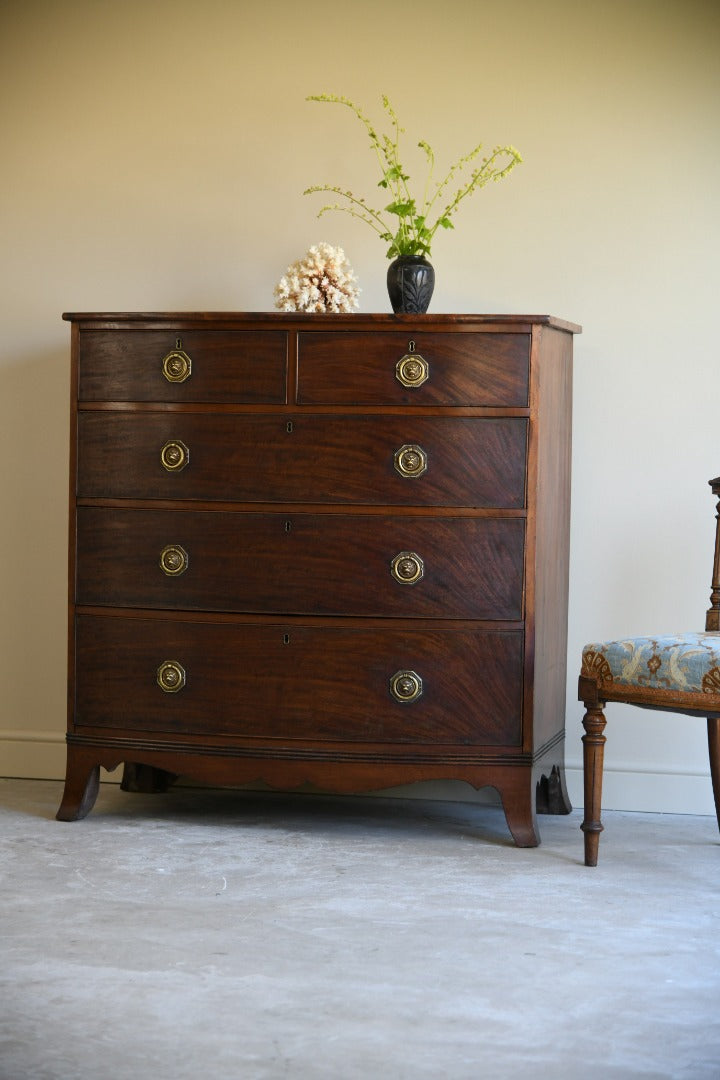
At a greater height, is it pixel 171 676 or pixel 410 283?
pixel 410 283

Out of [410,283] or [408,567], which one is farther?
[410,283]

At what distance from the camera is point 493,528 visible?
303 cm

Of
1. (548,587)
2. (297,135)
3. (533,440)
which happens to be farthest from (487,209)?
(548,587)

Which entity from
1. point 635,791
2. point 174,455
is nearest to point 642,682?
point 635,791

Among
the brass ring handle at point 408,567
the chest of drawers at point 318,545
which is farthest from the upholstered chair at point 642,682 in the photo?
the brass ring handle at point 408,567

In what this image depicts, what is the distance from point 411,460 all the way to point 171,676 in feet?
2.62

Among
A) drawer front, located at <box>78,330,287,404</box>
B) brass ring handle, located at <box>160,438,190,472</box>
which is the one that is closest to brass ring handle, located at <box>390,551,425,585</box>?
drawer front, located at <box>78,330,287,404</box>

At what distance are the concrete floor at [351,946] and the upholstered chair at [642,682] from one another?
225 millimetres

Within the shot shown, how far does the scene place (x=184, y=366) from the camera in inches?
123

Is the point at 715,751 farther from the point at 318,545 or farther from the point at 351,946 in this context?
the point at 351,946

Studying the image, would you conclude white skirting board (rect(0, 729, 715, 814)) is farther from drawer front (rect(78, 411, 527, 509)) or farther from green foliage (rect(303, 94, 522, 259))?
green foliage (rect(303, 94, 522, 259))

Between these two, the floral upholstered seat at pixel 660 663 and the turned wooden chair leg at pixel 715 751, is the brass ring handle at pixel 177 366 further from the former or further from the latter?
the turned wooden chair leg at pixel 715 751

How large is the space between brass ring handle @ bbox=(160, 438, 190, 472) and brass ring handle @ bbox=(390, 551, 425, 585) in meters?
0.58

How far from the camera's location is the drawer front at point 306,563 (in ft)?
9.96
